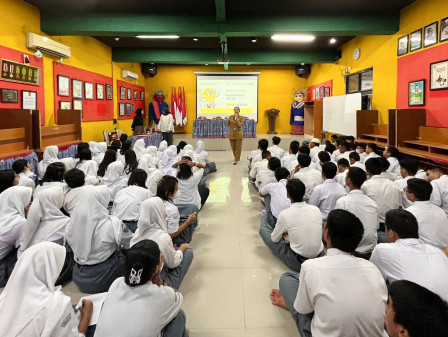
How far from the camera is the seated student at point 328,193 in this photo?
11.5ft

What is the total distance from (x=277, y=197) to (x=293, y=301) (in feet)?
5.18

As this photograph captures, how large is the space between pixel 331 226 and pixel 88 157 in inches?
160

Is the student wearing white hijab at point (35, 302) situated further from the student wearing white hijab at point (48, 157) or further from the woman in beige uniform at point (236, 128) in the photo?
the woman in beige uniform at point (236, 128)

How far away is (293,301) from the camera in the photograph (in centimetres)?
216

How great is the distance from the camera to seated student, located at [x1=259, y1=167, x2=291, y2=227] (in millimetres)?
3588

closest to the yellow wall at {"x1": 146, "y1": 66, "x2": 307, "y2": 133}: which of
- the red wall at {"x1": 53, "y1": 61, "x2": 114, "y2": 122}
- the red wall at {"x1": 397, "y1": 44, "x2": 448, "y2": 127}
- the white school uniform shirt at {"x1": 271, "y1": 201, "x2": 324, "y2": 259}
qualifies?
the red wall at {"x1": 53, "y1": 61, "x2": 114, "y2": 122}

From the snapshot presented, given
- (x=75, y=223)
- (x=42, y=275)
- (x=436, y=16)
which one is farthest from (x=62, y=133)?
(x=436, y=16)

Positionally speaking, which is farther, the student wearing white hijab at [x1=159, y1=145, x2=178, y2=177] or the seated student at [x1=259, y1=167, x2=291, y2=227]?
the student wearing white hijab at [x1=159, y1=145, x2=178, y2=177]

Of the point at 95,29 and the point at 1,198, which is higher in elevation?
the point at 95,29

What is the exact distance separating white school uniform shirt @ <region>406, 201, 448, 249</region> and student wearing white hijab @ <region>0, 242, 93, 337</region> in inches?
98.8

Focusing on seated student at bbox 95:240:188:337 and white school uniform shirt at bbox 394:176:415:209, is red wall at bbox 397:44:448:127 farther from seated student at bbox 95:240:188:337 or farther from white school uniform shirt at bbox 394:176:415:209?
seated student at bbox 95:240:188:337

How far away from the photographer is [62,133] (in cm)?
698

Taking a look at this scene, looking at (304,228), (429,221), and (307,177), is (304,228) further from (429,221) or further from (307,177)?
(307,177)

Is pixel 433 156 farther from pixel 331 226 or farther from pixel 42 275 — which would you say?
pixel 42 275
